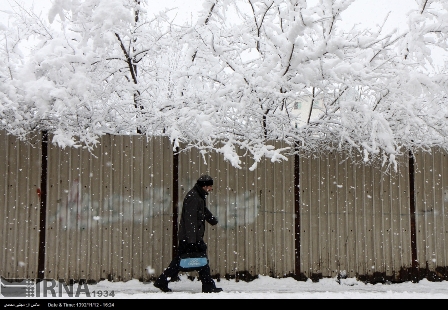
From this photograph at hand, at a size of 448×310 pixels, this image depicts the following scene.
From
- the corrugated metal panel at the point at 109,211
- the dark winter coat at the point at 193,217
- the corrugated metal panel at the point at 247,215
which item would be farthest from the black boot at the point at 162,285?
the corrugated metal panel at the point at 247,215

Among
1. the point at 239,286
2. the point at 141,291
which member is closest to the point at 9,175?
the point at 141,291

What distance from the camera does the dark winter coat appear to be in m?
5.61

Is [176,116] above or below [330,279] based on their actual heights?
Answer: above

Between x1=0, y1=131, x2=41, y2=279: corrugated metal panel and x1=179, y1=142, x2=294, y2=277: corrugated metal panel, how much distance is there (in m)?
2.33

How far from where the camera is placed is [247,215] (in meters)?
6.51

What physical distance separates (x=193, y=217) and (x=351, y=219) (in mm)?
2744

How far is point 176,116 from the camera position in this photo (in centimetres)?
609

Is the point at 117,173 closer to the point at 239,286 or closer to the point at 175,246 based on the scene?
the point at 175,246

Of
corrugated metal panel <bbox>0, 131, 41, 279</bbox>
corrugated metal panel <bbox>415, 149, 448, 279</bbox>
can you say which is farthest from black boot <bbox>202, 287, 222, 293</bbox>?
corrugated metal panel <bbox>415, 149, 448, 279</bbox>

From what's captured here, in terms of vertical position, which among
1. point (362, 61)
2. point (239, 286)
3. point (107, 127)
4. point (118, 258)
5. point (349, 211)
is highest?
point (362, 61)

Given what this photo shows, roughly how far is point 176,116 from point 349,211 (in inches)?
128

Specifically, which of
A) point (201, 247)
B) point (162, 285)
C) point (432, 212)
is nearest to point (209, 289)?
point (201, 247)

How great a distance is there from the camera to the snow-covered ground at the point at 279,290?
5367 millimetres

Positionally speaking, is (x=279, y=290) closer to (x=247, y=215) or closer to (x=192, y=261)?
(x=247, y=215)
